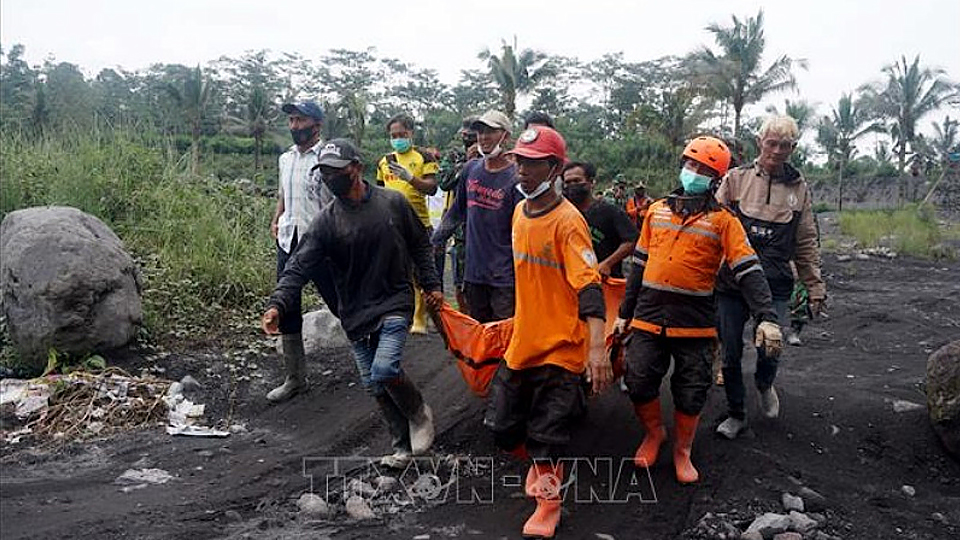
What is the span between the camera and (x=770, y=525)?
3967 mm

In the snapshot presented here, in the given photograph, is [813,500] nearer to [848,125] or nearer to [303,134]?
[303,134]

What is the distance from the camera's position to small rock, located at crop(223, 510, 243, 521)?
4161 millimetres

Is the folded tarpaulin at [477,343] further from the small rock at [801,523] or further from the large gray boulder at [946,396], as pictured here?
the large gray boulder at [946,396]

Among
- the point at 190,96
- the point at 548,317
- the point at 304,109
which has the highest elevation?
the point at 190,96

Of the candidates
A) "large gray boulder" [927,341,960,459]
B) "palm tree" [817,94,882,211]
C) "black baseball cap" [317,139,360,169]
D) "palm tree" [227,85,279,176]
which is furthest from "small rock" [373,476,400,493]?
"palm tree" [817,94,882,211]

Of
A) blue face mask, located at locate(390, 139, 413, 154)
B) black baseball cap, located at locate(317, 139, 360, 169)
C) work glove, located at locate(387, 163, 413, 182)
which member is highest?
blue face mask, located at locate(390, 139, 413, 154)

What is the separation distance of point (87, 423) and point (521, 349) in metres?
3.53

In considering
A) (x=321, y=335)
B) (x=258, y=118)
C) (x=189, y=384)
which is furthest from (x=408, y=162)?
(x=258, y=118)

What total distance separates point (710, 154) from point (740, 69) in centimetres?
2939

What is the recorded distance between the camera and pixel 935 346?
834 centimetres

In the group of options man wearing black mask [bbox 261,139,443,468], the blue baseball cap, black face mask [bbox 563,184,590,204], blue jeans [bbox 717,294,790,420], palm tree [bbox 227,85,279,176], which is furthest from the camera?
palm tree [bbox 227,85,279,176]

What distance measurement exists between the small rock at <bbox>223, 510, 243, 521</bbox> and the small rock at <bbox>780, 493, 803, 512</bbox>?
9.11 feet

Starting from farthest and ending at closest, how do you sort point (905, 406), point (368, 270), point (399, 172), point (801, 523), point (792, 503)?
1. point (399, 172)
2. point (905, 406)
3. point (368, 270)
4. point (792, 503)
5. point (801, 523)

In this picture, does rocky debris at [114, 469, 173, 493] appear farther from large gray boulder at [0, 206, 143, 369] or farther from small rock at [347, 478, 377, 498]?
large gray boulder at [0, 206, 143, 369]
